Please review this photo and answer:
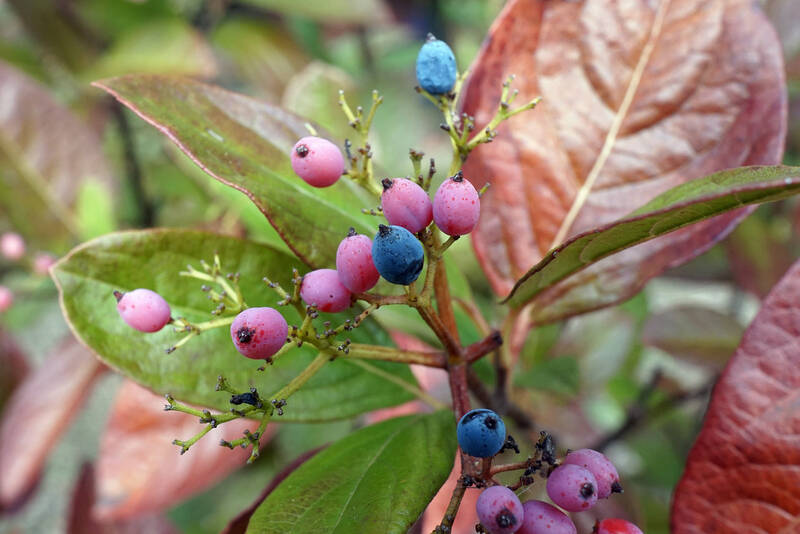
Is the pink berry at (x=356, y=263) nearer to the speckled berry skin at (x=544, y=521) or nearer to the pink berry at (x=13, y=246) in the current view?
the speckled berry skin at (x=544, y=521)

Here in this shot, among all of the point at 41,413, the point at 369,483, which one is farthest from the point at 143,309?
the point at 41,413

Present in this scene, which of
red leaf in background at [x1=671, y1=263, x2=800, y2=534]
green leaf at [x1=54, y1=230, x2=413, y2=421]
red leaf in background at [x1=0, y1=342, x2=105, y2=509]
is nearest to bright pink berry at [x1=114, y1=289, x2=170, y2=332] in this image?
green leaf at [x1=54, y1=230, x2=413, y2=421]

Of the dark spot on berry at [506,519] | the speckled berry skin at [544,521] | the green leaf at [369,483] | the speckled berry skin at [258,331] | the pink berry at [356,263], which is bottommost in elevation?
the green leaf at [369,483]

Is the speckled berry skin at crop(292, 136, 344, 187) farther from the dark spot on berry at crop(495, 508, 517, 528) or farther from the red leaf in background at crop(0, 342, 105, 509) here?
the red leaf in background at crop(0, 342, 105, 509)

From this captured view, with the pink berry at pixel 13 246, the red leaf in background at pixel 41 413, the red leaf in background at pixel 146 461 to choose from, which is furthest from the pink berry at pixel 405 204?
the pink berry at pixel 13 246

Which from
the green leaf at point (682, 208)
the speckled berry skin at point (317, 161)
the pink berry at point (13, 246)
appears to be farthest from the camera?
the pink berry at point (13, 246)

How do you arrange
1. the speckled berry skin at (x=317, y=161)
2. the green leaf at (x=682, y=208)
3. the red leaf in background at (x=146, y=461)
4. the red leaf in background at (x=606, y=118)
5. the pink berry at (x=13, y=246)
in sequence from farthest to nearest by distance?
the pink berry at (x=13, y=246), the red leaf in background at (x=146, y=461), the red leaf in background at (x=606, y=118), the speckled berry skin at (x=317, y=161), the green leaf at (x=682, y=208)
